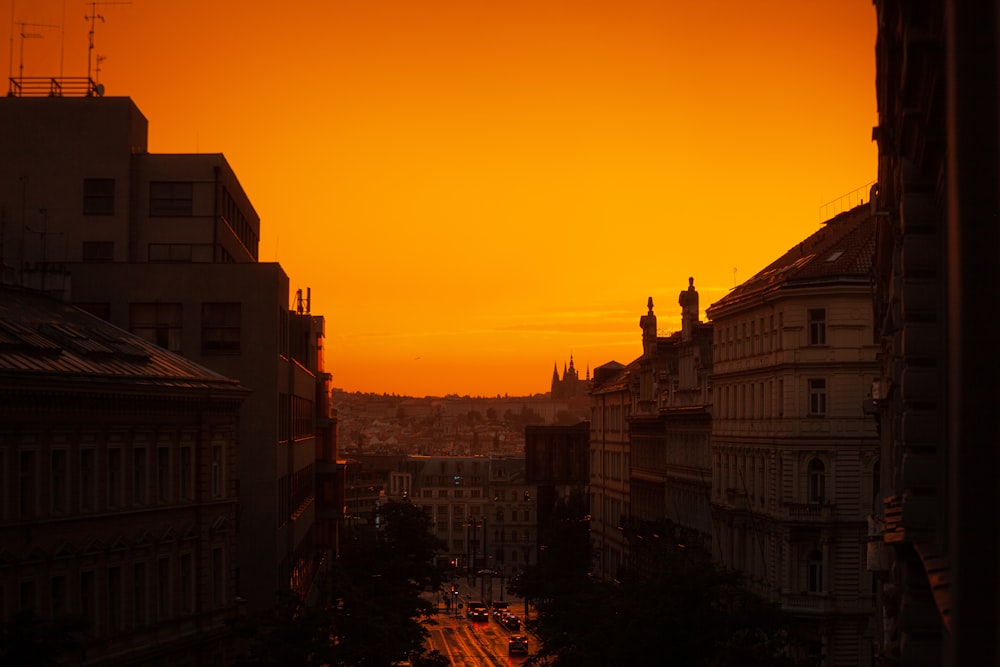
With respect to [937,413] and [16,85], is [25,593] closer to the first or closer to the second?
[937,413]

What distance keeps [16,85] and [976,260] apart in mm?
67307

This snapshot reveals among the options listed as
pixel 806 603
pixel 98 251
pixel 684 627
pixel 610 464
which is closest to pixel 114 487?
pixel 684 627

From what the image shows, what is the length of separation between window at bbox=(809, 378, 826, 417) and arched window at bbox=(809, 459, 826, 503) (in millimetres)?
1903

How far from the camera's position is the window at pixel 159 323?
67562mm

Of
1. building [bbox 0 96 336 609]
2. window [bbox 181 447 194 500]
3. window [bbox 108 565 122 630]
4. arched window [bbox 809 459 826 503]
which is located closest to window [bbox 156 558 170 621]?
window [bbox 108 565 122 630]

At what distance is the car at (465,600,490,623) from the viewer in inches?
6117

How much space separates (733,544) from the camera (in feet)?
237

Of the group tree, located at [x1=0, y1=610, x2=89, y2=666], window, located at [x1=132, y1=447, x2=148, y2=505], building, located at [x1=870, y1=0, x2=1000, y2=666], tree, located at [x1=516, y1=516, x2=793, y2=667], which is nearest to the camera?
building, located at [x1=870, y1=0, x2=1000, y2=666]

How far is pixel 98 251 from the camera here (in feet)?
240

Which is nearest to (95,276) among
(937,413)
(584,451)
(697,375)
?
(697,375)

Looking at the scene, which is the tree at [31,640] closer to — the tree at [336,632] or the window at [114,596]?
A: the tree at [336,632]

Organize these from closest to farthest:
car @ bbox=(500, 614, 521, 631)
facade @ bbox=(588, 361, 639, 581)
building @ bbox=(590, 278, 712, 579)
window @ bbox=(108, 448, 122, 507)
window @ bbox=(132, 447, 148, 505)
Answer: window @ bbox=(108, 448, 122, 507)
window @ bbox=(132, 447, 148, 505)
building @ bbox=(590, 278, 712, 579)
facade @ bbox=(588, 361, 639, 581)
car @ bbox=(500, 614, 521, 631)

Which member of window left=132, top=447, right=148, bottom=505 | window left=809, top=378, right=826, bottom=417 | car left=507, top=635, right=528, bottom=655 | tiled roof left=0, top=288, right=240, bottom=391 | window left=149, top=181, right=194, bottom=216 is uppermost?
window left=149, top=181, right=194, bottom=216

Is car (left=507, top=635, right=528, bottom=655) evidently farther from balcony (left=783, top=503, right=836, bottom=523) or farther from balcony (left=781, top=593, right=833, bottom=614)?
balcony (left=783, top=503, right=836, bottom=523)
